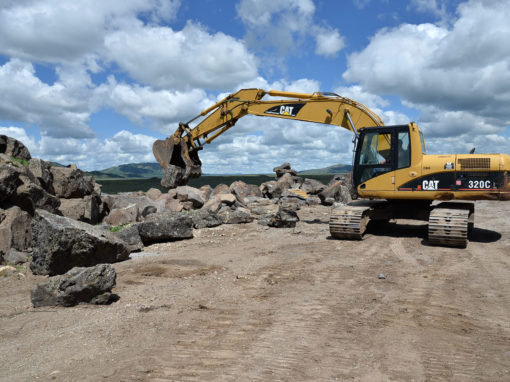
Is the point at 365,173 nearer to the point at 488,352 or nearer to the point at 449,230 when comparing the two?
the point at 449,230

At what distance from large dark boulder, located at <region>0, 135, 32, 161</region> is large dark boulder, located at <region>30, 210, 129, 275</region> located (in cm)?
595

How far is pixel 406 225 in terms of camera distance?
12.9 meters

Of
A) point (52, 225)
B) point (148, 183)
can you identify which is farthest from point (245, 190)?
point (148, 183)

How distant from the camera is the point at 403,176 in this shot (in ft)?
32.9

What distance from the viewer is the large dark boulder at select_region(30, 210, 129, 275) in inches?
278

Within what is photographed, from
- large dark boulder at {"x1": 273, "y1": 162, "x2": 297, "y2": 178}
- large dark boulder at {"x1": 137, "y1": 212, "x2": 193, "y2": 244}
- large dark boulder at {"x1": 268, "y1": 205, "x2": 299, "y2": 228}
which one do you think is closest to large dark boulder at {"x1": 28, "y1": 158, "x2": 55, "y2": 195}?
large dark boulder at {"x1": 137, "y1": 212, "x2": 193, "y2": 244}

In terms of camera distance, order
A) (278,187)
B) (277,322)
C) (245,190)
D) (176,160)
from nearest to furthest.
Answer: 1. (277,322)
2. (176,160)
3. (278,187)
4. (245,190)

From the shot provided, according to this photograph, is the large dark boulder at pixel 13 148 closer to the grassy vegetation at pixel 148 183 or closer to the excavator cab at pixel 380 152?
the excavator cab at pixel 380 152

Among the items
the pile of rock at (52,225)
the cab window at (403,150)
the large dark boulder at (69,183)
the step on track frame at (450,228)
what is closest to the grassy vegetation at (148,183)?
the large dark boulder at (69,183)

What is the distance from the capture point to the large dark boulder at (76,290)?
5.29 m

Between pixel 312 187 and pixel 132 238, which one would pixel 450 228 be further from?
pixel 312 187

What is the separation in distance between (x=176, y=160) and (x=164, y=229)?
6.67 m

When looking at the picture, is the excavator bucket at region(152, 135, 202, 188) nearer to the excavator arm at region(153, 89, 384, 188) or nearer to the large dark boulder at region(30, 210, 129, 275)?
the excavator arm at region(153, 89, 384, 188)

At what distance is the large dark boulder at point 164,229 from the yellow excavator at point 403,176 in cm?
407
